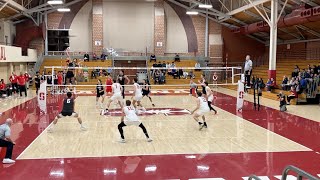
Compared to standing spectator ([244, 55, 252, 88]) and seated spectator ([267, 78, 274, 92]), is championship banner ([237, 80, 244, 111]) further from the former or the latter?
seated spectator ([267, 78, 274, 92])

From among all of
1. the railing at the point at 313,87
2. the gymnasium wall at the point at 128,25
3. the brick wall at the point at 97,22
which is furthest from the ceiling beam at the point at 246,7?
the brick wall at the point at 97,22

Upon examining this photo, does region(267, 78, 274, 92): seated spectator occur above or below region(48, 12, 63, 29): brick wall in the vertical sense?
below

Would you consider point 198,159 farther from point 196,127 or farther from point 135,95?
point 135,95

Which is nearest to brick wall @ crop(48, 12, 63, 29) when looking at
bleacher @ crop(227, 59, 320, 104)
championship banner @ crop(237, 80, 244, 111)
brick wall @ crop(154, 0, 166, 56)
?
brick wall @ crop(154, 0, 166, 56)

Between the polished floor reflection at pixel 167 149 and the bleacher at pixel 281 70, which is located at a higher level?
the bleacher at pixel 281 70

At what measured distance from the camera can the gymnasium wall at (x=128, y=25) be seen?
37781 millimetres

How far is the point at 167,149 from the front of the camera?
10.4m

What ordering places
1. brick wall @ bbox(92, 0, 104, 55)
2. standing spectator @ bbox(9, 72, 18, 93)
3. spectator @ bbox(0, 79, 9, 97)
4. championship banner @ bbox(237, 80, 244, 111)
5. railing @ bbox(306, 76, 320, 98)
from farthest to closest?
brick wall @ bbox(92, 0, 104, 55)
standing spectator @ bbox(9, 72, 18, 93)
spectator @ bbox(0, 79, 9, 97)
railing @ bbox(306, 76, 320, 98)
championship banner @ bbox(237, 80, 244, 111)

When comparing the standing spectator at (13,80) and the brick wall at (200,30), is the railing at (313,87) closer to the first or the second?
the standing spectator at (13,80)

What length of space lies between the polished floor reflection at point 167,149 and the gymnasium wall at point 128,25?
22.5 meters

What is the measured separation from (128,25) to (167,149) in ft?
95.5

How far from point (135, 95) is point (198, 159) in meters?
7.91

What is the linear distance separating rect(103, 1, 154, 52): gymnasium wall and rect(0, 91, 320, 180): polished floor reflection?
2252 centimetres

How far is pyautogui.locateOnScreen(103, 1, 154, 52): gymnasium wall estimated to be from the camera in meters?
37.8
